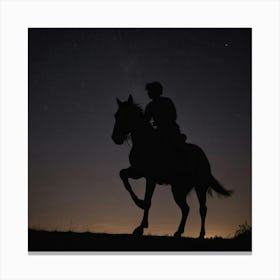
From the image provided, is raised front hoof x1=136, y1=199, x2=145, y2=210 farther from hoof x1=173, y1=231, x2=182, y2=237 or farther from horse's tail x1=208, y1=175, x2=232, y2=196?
horse's tail x1=208, y1=175, x2=232, y2=196

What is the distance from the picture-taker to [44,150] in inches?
211

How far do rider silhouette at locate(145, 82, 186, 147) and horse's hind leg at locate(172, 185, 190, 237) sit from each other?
390mm

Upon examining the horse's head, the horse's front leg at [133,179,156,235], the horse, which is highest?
the horse's head

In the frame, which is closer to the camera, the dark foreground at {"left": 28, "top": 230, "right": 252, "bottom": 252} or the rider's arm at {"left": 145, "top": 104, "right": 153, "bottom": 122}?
the dark foreground at {"left": 28, "top": 230, "right": 252, "bottom": 252}

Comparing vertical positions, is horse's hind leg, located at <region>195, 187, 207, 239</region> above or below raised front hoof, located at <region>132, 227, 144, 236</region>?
above

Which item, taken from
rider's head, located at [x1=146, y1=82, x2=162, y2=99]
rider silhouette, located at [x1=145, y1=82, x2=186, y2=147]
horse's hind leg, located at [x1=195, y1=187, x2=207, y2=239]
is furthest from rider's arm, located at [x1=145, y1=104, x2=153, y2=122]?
horse's hind leg, located at [x1=195, y1=187, x2=207, y2=239]

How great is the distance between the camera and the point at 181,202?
5.37 meters

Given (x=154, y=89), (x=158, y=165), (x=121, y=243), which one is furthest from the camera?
(x=158, y=165)

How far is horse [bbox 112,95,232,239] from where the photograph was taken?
5348 mm

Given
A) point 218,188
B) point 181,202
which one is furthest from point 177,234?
point 218,188

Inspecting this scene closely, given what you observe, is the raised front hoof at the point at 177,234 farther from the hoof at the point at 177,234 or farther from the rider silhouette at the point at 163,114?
the rider silhouette at the point at 163,114
